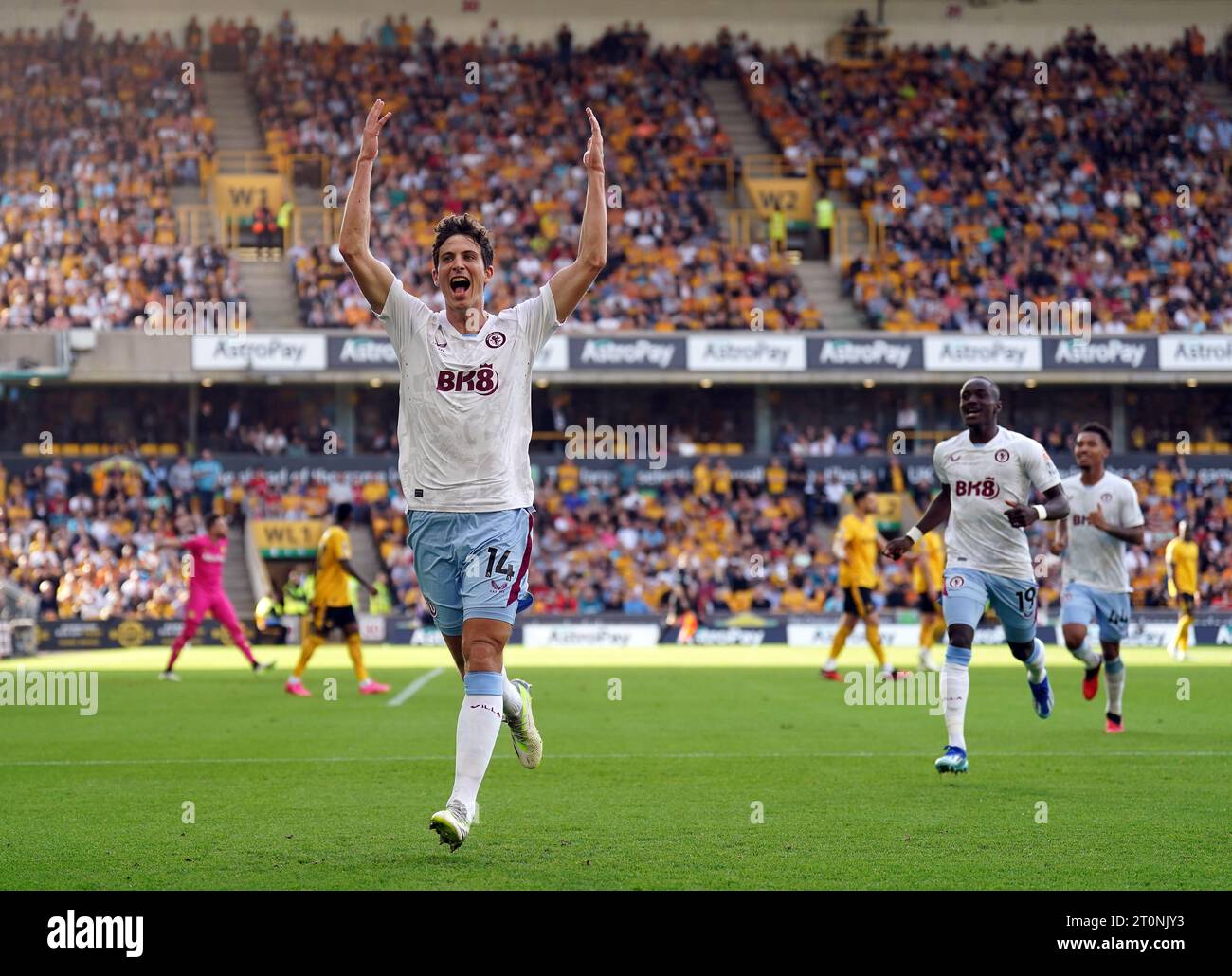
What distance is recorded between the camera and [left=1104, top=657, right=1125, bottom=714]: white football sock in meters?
14.0

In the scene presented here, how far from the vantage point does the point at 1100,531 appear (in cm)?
1396

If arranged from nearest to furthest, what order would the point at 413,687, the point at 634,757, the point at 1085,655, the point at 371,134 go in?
the point at 371,134
the point at 634,757
the point at 1085,655
the point at 413,687

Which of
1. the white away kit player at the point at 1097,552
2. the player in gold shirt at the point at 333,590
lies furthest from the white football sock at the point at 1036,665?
the player in gold shirt at the point at 333,590

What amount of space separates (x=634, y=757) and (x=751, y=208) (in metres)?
37.5

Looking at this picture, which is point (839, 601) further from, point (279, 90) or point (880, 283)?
point (279, 90)

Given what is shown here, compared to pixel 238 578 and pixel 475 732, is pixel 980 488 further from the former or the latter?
pixel 238 578

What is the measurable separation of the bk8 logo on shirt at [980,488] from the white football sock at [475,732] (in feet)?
16.6

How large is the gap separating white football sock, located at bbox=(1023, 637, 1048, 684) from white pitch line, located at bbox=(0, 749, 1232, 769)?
0.57 metres

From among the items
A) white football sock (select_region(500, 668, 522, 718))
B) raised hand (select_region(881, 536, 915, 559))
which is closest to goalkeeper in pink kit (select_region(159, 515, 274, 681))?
raised hand (select_region(881, 536, 915, 559))

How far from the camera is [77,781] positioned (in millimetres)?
11086

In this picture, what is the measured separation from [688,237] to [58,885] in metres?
40.7

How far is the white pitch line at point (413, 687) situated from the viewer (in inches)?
763

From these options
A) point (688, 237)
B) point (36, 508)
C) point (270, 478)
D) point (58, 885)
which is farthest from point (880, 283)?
point (58, 885)
